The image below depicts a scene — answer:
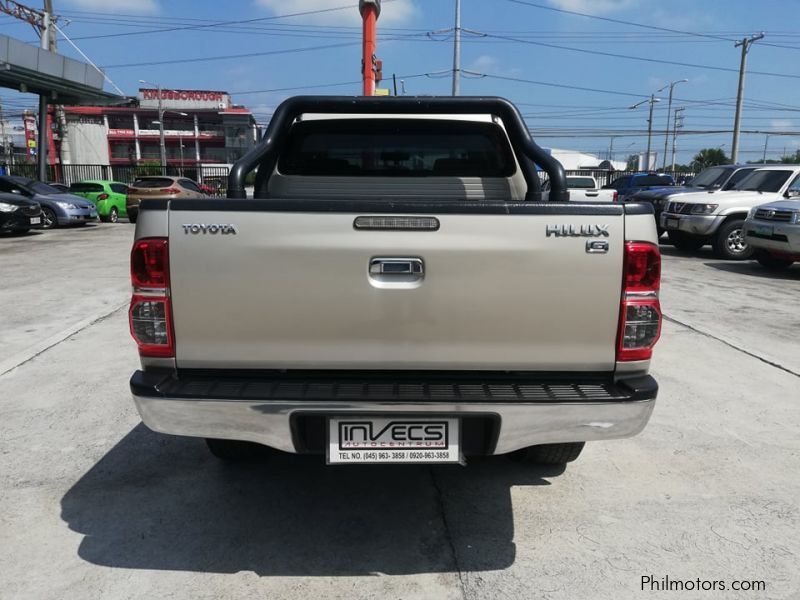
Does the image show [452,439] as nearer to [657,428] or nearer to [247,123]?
[657,428]

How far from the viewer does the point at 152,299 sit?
2.50 m

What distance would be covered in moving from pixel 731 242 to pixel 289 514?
1218cm

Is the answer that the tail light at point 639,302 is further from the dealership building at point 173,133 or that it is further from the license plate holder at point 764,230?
the dealership building at point 173,133

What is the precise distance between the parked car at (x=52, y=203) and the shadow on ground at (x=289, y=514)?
16274mm

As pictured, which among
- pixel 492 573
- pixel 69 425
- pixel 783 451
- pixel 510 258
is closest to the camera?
pixel 510 258

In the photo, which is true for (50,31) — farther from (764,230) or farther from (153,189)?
(764,230)

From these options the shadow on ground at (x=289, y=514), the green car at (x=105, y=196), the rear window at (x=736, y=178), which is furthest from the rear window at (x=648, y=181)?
the shadow on ground at (x=289, y=514)

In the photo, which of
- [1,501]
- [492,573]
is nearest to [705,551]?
[492,573]

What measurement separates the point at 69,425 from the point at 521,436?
3.10 meters

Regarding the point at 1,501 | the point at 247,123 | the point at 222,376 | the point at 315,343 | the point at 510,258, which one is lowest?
the point at 1,501

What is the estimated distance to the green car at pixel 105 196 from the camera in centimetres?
2192

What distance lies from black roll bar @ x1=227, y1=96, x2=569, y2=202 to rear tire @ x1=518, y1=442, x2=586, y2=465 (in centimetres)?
133

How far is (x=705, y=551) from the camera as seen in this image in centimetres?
280

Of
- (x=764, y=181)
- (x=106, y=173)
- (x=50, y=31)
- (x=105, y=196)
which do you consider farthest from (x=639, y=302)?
(x=106, y=173)
